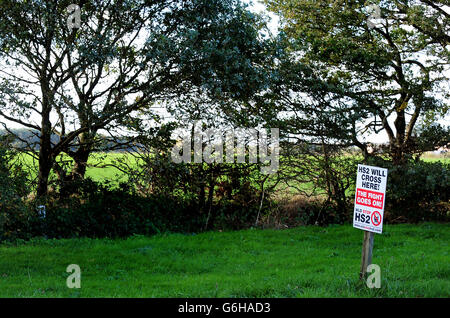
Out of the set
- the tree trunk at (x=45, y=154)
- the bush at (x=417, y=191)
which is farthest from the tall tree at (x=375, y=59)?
the tree trunk at (x=45, y=154)

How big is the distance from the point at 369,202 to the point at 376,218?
0.87 ft

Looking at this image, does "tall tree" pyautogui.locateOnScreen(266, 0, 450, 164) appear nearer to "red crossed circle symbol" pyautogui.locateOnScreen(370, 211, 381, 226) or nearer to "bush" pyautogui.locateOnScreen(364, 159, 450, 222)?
"bush" pyautogui.locateOnScreen(364, 159, 450, 222)

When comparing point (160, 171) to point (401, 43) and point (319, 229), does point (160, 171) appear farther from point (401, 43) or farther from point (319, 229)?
point (401, 43)

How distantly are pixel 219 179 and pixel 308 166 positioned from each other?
3031 mm

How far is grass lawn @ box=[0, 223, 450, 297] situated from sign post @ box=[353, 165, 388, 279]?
27.2 inches

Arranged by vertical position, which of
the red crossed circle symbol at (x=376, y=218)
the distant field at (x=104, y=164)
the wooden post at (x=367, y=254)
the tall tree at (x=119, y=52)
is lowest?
the wooden post at (x=367, y=254)

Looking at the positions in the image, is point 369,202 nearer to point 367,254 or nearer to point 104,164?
point 367,254

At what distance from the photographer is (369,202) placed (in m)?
7.52

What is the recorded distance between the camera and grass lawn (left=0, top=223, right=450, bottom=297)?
24.6ft

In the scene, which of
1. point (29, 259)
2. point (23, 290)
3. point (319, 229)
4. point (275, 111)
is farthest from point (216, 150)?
point (23, 290)

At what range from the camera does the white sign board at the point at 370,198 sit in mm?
7379

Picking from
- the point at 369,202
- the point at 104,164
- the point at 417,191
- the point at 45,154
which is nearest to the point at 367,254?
the point at 369,202

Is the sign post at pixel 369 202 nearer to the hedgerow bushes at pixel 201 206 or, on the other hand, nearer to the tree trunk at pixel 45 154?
the hedgerow bushes at pixel 201 206

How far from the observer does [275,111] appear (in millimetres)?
15961
